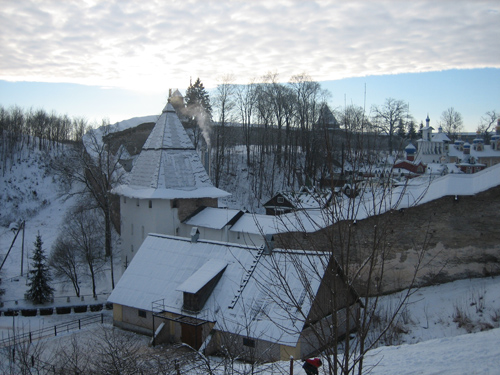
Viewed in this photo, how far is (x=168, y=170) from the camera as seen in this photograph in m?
21.5

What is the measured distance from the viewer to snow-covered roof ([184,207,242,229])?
1966 centimetres

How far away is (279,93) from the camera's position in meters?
39.8

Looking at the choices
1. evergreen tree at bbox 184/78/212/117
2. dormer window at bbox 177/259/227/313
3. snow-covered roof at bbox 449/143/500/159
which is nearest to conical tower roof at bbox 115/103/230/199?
dormer window at bbox 177/259/227/313

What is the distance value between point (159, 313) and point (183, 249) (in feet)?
9.12

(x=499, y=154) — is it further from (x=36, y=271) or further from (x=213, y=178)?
(x=36, y=271)

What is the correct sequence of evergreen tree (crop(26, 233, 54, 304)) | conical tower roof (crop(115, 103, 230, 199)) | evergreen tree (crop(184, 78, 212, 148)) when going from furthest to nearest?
evergreen tree (crop(184, 78, 212, 148)) < conical tower roof (crop(115, 103, 230, 199)) < evergreen tree (crop(26, 233, 54, 304))

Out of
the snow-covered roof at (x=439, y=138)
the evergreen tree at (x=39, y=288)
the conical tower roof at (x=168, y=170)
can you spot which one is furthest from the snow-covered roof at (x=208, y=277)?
the snow-covered roof at (x=439, y=138)

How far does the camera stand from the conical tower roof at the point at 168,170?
68.6 ft

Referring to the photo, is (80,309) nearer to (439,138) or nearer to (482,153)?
(439,138)

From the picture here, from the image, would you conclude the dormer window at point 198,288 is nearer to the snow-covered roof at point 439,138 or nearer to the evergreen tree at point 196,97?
the evergreen tree at point 196,97

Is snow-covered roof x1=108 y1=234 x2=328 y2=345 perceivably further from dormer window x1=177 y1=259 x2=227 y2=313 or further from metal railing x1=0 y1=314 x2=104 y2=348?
metal railing x1=0 y1=314 x2=104 y2=348

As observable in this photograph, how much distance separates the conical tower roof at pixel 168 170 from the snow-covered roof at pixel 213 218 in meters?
0.89

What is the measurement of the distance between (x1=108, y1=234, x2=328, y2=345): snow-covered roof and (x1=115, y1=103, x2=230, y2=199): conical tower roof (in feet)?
14.1

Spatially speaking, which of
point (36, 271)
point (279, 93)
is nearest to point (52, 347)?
point (36, 271)
